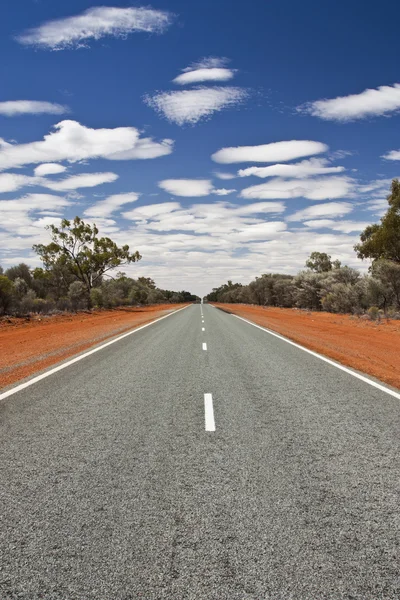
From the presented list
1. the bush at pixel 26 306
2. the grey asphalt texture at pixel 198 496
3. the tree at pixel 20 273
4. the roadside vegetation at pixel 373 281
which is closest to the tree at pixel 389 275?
the roadside vegetation at pixel 373 281

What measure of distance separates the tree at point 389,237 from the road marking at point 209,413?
118 feet

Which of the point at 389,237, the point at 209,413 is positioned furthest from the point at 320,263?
the point at 209,413

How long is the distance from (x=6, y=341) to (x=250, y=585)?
666 inches

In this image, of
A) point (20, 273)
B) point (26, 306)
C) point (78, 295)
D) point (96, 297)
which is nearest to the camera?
point (26, 306)

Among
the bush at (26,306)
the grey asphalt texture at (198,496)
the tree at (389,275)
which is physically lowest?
the grey asphalt texture at (198,496)

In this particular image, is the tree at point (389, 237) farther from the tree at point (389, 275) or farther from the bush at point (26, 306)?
the bush at point (26, 306)

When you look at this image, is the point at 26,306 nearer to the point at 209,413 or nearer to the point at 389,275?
the point at 389,275

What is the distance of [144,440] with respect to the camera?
532 cm

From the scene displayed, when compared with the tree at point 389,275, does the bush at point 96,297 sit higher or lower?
lower

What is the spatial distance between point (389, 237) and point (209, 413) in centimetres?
3763

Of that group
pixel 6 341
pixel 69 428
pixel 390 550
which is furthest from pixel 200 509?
pixel 6 341

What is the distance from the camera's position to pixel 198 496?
12.7 feet

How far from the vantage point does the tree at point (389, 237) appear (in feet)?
127

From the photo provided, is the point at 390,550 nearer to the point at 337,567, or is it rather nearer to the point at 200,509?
the point at 337,567
